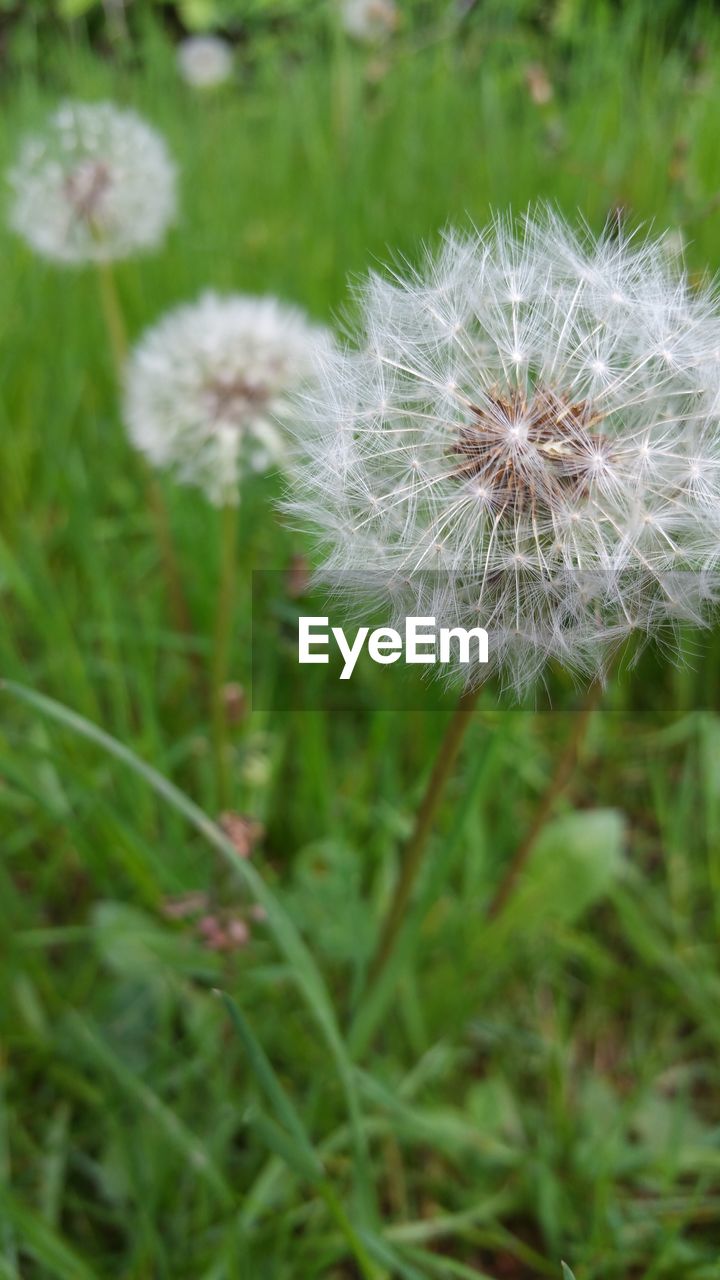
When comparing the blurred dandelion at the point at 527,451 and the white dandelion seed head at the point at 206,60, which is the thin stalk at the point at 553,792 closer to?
the blurred dandelion at the point at 527,451

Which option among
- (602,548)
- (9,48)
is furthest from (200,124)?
(602,548)

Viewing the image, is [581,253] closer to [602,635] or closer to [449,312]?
[449,312]

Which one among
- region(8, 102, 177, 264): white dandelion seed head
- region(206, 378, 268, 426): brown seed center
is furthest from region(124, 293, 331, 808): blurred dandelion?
region(8, 102, 177, 264): white dandelion seed head

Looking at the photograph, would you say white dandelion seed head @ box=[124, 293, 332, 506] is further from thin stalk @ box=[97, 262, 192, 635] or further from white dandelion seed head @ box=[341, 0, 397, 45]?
white dandelion seed head @ box=[341, 0, 397, 45]

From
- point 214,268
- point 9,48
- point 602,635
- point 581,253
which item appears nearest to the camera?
point 602,635

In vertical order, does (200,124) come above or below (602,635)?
above

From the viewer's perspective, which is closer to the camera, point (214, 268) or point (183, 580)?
point (183, 580)

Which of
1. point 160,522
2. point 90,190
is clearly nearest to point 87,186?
point 90,190
